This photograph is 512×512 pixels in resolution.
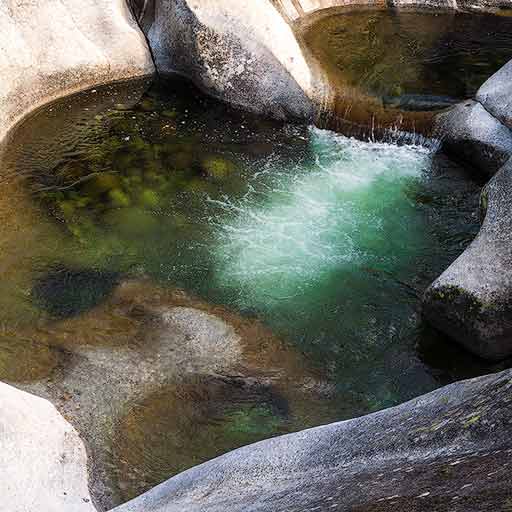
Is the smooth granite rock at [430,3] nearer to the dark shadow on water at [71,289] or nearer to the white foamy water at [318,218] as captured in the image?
the white foamy water at [318,218]

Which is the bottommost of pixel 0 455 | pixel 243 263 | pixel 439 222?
pixel 439 222

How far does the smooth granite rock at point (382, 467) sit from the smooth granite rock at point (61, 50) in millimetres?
9336

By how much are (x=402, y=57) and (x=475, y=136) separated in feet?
14.0

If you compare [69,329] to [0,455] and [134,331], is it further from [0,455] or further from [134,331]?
[0,455]

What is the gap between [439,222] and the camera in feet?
37.0

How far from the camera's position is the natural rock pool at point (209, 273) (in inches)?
322

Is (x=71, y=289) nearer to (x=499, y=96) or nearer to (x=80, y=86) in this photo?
(x=80, y=86)

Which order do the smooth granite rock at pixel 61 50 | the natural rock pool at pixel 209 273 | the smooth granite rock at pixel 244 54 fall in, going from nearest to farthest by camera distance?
the natural rock pool at pixel 209 273 < the smooth granite rock at pixel 61 50 < the smooth granite rock at pixel 244 54

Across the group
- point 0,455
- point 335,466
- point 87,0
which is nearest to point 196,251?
point 0,455

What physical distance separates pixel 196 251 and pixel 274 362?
2.50 meters

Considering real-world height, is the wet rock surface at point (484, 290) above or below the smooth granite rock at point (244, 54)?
below

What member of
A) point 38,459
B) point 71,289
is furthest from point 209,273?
point 38,459

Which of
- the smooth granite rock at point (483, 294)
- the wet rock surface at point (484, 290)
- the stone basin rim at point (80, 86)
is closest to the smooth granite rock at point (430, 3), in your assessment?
the stone basin rim at point (80, 86)

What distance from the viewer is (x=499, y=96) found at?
12.6 meters
